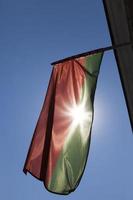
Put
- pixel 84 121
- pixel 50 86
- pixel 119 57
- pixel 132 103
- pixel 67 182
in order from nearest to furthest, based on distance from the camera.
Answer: pixel 67 182 < pixel 84 121 < pixel 50 86 < pixel 119 57 < pixel 132 103

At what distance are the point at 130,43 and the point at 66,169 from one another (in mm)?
3374

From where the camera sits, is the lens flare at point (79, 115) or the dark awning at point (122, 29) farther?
the dark awning at point (122, 29)

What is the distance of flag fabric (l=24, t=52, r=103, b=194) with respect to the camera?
8.44 m

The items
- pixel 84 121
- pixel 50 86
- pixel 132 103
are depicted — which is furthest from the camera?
pixel 132 103

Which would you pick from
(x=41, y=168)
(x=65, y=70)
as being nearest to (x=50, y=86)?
(x=65, y=70)

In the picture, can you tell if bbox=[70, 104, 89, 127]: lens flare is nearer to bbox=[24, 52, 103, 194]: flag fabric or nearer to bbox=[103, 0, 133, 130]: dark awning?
bbox=[24, 52, 103, 194]: flag fabric

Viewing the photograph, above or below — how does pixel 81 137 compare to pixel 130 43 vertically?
below

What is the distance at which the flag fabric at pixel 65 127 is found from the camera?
8438 millimetres

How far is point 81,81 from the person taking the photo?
934cm

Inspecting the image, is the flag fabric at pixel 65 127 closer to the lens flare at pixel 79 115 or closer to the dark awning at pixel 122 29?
the lens flare at pixel 79 115

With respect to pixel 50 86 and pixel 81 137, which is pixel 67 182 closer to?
pixel 81 137

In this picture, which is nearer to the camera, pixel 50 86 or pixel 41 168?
pixel 41 168

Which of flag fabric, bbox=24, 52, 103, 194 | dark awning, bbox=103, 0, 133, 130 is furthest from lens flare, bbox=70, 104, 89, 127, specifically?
dark awning, bbox=103, 0, 133, 130

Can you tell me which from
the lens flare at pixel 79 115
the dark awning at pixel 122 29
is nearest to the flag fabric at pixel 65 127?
the lens flare at pixel 79 115
